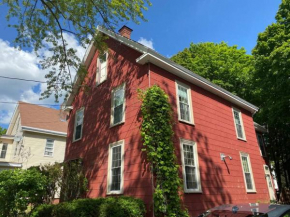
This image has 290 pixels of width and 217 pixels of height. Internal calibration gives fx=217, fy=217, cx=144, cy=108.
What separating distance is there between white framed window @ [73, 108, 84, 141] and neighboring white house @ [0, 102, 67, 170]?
9.52 meters

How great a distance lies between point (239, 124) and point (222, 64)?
34.4 feet

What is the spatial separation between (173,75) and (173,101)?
4.43 feet

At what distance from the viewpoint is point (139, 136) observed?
8141 mm

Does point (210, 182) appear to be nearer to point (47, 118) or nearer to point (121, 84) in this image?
point (121, 84)

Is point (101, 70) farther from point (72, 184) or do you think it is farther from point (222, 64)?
point (222, 64)

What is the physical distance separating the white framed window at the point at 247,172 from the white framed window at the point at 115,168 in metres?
6.87

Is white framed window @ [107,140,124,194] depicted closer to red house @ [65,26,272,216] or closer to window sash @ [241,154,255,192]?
red house @ [65,26,272,216]

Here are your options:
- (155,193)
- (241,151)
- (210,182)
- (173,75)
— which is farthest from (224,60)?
(155,193)

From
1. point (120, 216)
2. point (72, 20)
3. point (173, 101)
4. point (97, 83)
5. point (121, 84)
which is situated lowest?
point (120, 216)

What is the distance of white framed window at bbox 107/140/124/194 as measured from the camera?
8617 mm

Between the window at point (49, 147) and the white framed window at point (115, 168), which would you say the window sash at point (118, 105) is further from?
the window at point (49, 147)

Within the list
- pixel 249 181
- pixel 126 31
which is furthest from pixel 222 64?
pixel 249 181

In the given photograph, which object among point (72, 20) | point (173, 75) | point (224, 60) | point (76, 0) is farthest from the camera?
point (224, 60)

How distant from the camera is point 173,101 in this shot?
935 centimetres
